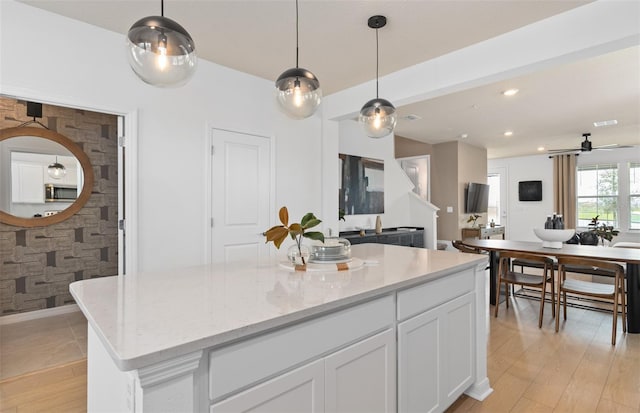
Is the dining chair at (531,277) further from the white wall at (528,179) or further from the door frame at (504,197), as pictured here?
the door frame at (504,197)

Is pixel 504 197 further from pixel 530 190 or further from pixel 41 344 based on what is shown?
pixel 41 344

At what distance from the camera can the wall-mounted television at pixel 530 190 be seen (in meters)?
8.71

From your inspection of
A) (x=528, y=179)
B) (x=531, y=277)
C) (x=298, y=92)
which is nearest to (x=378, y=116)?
(x=298, y=92)

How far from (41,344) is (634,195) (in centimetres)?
1078

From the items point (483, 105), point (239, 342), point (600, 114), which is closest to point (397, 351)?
point (239, 342)

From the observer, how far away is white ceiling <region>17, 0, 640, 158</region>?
2432mm

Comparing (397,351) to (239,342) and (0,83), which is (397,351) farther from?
(0,83)

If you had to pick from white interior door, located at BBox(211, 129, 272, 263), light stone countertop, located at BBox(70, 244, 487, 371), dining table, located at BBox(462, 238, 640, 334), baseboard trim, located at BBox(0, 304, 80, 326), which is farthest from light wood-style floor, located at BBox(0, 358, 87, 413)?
dining table, located at BBox(462, 238, 640, 334)

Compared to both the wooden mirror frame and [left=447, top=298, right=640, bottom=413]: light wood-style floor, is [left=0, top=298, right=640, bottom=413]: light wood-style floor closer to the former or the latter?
[left=447, top=298, right=640, bottom=413]: light wood-style floor

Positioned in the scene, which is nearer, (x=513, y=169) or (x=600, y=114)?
(x=600, y=114)

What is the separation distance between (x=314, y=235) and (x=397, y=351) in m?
0.69

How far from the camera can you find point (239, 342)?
102 cm

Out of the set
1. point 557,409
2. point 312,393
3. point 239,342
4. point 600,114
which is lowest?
point 557,409

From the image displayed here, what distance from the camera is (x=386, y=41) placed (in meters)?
2.92
